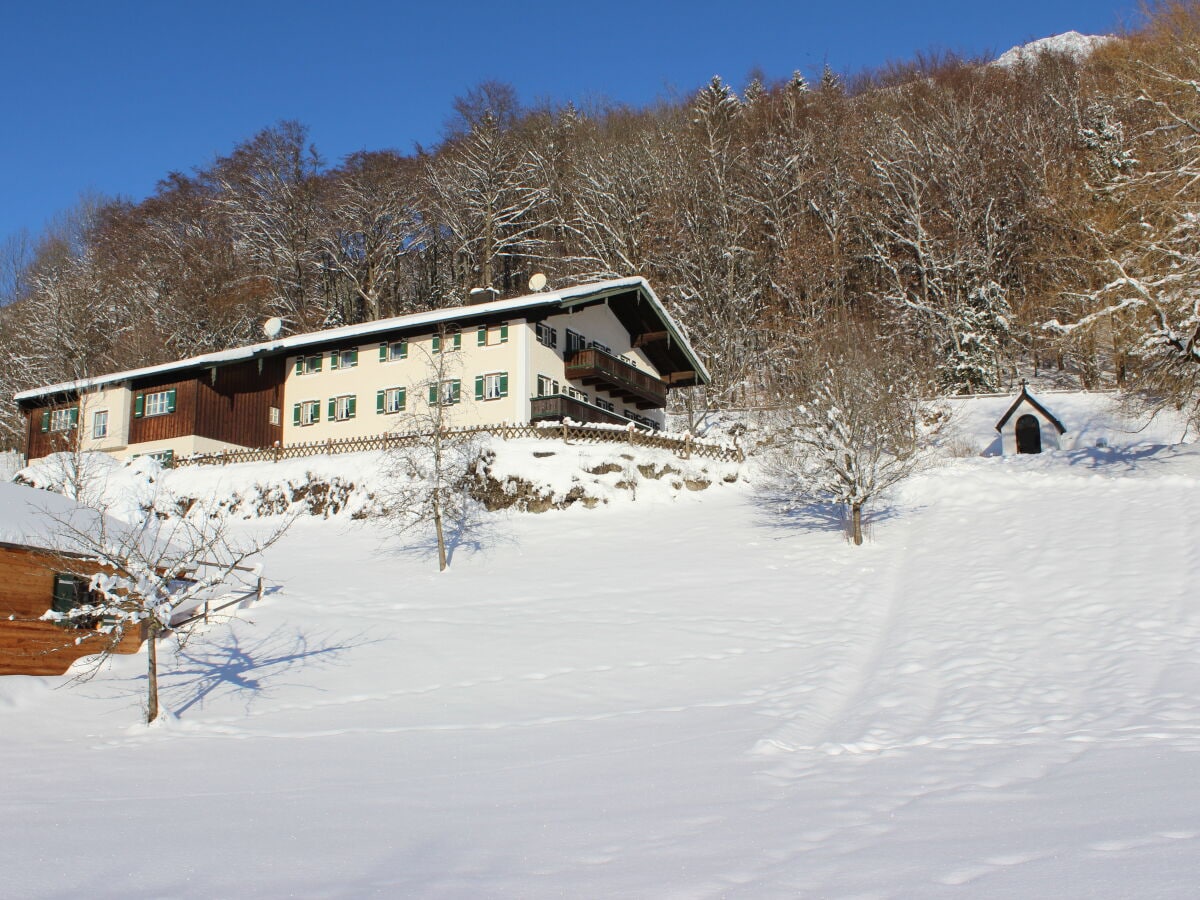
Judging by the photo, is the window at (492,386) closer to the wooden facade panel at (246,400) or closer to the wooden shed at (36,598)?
the wooden facade panel at (246,400)

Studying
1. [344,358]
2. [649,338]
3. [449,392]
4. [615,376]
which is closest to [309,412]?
[344,358]

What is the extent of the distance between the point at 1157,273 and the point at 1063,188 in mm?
19149

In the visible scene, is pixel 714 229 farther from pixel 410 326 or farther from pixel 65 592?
pixel 65 592

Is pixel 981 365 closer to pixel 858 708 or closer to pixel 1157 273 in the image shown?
pixel 1157 273

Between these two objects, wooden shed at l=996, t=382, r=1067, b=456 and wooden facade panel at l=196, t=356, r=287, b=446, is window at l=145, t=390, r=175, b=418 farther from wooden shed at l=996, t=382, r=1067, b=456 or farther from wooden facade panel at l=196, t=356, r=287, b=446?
wooden shed at l=996, t=382, r=1067, b=456

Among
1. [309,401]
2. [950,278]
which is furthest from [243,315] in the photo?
[950,278]

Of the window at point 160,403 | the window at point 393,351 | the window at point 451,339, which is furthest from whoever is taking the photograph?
the window at point 160,403

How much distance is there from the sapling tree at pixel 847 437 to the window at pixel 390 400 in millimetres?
15759

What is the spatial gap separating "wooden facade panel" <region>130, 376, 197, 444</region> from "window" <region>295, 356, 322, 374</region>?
4463 mm

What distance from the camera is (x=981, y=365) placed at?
139 ft

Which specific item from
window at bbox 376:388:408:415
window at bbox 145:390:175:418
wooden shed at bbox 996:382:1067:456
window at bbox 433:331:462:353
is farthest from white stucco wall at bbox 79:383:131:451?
wooden shed at bbox 996:382:1067:456

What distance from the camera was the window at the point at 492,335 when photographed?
34625 millimetres

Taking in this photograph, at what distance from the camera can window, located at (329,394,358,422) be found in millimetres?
37375

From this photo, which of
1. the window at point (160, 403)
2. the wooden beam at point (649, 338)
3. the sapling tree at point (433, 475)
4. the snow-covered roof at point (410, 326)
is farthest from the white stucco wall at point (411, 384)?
the wooden beam at point (649, 338)
